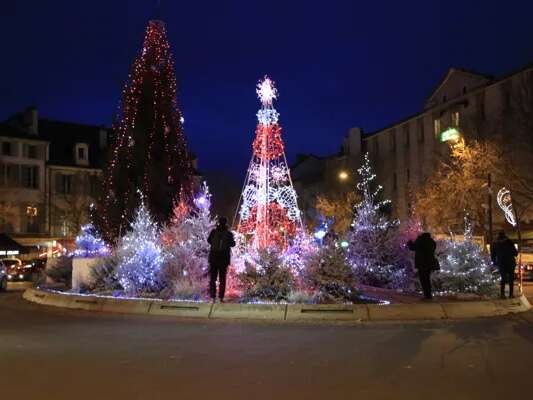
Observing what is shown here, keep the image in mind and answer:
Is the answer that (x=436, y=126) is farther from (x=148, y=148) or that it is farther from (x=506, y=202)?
(x=148, y=148)

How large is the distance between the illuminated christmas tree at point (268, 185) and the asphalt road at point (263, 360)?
243 inches

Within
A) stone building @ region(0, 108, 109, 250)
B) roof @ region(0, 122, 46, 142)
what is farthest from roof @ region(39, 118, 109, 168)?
roof @ region(0, 122, 46, 142)

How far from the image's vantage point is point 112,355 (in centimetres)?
990

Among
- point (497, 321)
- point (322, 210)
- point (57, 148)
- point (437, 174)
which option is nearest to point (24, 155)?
point (57, 148)

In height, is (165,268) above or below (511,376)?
above

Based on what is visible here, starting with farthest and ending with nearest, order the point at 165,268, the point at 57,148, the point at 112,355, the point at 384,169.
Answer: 1. the point at 57,148
2. the point at 384,169
3. the point at 165,268
4. the point at 112,355

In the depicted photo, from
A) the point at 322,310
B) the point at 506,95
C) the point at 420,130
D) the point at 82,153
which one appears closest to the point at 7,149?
the point at 82,153

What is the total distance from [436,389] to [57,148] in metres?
55.4

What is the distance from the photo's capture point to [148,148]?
2266cm

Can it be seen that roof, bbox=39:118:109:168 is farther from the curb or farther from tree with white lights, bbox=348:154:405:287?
the curb

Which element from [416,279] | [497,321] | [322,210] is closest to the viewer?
[497,321]

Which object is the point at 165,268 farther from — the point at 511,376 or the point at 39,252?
the point at 39,252

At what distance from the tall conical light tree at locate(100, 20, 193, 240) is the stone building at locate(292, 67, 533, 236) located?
12.7 meters

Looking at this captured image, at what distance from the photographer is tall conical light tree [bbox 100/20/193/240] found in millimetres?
22469
